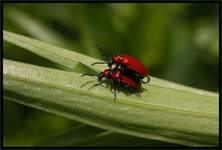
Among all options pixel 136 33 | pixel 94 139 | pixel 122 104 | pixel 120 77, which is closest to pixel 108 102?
pixel 122 104

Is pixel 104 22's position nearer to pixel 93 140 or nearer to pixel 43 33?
pixel 43 33

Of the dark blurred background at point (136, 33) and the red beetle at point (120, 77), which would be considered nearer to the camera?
the red beetle at point (120, 77)

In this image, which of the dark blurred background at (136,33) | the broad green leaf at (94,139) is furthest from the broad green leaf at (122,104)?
the dark blurred background at (136,33)

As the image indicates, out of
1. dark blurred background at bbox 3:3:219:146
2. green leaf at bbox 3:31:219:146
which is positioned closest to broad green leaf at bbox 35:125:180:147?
green leaf at bbox 3:31:219:146

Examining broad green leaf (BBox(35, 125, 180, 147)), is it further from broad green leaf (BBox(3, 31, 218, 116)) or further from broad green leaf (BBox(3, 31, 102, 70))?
broad green leaf (BBox(3, 31, 102, 70))

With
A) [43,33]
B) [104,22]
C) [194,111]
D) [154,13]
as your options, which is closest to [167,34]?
[154,13]

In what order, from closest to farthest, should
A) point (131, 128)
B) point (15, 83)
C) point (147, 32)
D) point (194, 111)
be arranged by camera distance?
1. point (15, 83)
2. point (131, 128)
3. point (194, 111)
4. point (147, 32)

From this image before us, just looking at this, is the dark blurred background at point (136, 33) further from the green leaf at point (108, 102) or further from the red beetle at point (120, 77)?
the green leaf at point (108, 102)

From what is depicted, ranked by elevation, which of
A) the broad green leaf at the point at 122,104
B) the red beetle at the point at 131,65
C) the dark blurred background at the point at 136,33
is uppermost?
the dark blurred background at the point at 136,33
